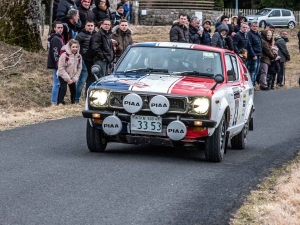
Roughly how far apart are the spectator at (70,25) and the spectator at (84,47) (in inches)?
14.7

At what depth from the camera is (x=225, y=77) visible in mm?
11797

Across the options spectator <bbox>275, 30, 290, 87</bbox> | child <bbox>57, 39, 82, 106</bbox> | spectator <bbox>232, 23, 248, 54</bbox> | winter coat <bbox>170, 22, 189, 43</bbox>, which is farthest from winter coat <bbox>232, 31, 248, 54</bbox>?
child <bbox>57, 39, 82, 106</bbox>

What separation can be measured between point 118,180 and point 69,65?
29.4 feet

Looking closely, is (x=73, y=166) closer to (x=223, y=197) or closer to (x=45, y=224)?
(x=223, y=197)

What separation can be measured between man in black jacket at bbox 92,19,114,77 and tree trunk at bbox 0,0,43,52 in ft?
21.1

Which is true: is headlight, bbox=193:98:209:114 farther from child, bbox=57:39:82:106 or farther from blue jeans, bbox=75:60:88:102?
blue jeans, bbox=75:60:88:102

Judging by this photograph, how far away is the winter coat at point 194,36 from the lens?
21.8 metres

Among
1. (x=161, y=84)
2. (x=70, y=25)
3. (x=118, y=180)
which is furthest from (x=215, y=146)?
(x=70, y=25)

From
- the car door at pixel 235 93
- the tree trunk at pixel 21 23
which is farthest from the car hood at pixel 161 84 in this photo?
the tree trunk at pixel 21 23

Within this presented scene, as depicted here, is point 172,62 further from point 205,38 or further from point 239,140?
point 205,38

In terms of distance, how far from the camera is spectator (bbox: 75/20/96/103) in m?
18.2

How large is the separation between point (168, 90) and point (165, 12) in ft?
142

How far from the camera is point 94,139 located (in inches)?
440

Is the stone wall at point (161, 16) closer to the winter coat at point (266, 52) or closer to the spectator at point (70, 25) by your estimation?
the winter coat at point (266, 52)
